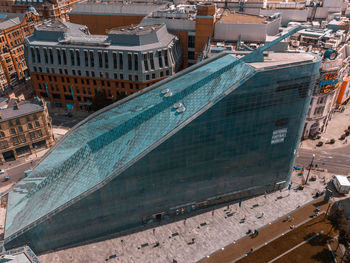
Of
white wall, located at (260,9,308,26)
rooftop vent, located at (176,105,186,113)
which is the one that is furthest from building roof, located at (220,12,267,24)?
rooftop vent, located at (176,105,186,113)

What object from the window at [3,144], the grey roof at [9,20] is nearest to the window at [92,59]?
the window at [3,144]

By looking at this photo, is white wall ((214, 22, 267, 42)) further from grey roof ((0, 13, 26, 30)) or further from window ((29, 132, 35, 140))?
grey roof ((0, 13, 26, 30))

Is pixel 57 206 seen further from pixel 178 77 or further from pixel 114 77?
pixel 114 77

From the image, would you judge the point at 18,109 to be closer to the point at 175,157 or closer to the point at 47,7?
the point at 175,157

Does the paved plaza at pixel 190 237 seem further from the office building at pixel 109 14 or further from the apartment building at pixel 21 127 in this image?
the office building at pixel 109 14

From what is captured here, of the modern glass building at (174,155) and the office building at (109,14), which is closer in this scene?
the modern glass building at (174,155)
